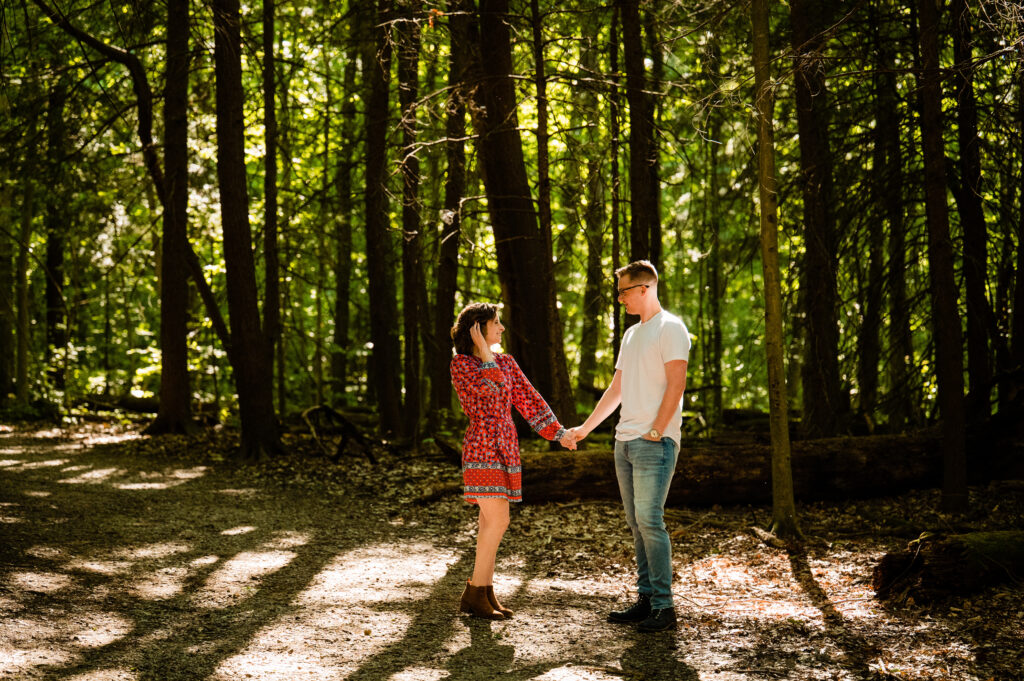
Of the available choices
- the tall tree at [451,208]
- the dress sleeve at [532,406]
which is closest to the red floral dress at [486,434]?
the dress sleeve at [532,406]

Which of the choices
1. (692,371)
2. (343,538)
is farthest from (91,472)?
(692,371)

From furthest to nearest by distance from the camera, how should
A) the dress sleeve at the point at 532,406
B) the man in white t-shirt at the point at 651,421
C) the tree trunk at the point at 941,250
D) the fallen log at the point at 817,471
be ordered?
the fallen log at the point at 817,471 → the tree trunk at the point at 941,250 → the dress sleeve at the point at 532,406 → the man in white t-shirt at the point at 651,421

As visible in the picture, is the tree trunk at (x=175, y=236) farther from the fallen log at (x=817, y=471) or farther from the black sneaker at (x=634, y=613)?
the black sneaker at (x=634, y=613)

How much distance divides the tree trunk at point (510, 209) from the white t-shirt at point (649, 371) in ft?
19.7

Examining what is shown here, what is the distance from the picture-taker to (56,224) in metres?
19.6

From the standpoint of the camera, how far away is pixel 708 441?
405 inches

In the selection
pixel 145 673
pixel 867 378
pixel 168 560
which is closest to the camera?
pixel 145 673

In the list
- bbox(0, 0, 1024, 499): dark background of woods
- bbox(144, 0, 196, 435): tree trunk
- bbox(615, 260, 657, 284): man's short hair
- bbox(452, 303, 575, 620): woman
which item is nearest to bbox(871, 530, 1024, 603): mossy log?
bbox(0, 0, 1024, 499): dark background of woods

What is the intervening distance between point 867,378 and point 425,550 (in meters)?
5.60

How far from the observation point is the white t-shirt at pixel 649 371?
5059 millimetres

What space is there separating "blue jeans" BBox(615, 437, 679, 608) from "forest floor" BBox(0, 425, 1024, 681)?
34cm

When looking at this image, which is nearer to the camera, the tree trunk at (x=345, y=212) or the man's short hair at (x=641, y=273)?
the man's short hair at (x=641, y=273)

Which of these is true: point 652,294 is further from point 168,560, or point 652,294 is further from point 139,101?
point 139,101

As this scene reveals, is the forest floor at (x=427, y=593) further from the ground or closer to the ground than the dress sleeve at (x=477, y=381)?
closer to the ground
